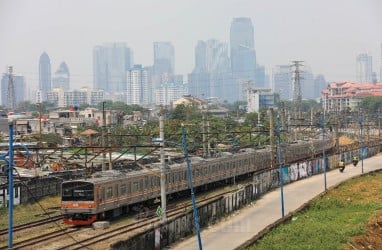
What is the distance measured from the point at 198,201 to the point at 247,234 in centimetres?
1236

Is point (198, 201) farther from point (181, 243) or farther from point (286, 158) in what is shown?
point (286, 158)

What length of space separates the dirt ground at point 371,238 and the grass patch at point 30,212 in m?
17.0

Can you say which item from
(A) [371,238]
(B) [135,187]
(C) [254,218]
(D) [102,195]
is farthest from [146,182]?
(A) [371,238]

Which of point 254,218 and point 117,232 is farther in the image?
point 254,218

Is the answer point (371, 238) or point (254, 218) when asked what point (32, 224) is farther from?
point (371, 238)

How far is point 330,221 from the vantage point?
28.2 meters

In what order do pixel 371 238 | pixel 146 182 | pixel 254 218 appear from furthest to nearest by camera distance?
pixel 146 182 < pixel 254 218 < pixel 371 238

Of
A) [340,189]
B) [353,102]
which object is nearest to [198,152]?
[340,189]

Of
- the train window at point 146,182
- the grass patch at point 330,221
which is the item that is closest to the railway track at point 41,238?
the train window at point 146,182

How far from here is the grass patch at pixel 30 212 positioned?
31938mm

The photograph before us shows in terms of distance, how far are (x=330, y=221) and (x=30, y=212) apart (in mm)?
17763

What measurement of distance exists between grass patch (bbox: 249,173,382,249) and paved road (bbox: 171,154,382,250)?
1.27 metres

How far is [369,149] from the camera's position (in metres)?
74.2

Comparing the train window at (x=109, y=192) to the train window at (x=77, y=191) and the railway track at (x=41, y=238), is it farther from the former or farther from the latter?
the railway track at (x=41, y=238)
